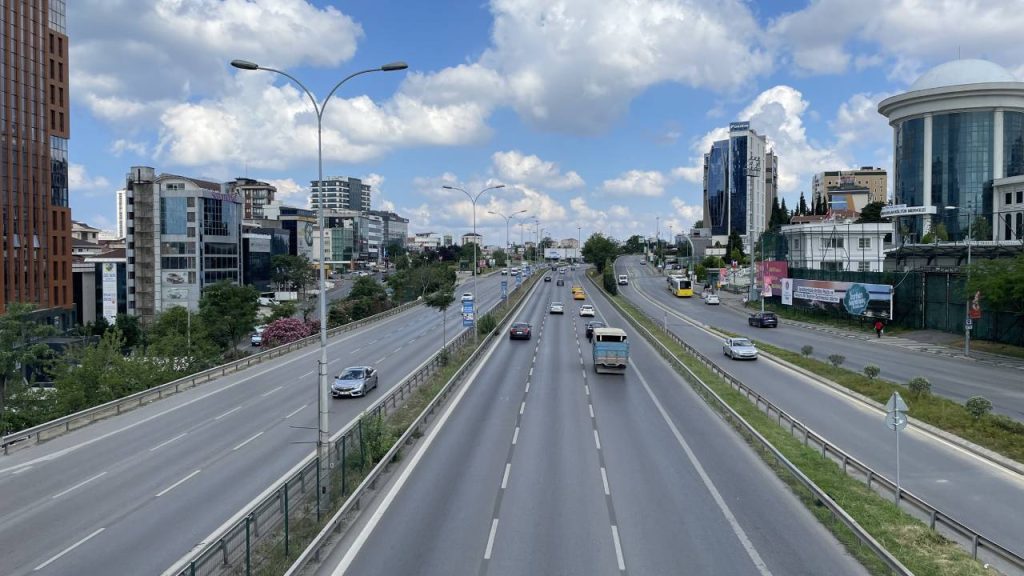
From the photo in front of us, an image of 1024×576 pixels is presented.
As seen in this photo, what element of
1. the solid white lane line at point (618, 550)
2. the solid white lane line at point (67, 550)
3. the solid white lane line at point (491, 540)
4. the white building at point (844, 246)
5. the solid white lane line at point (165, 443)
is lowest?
the solid white lane line at point (165, 443)

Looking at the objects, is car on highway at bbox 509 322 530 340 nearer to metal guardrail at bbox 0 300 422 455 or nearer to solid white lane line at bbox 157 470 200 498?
metal guardrail at bbox 0 300 422 455

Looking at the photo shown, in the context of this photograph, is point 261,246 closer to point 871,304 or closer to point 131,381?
point 131,381

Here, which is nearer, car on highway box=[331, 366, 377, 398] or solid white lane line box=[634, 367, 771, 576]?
solid white lane line box=[634, 367, 771, 576]

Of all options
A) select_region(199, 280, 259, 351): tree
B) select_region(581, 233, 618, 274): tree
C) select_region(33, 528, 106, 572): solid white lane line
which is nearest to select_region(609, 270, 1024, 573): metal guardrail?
select_region(33, 528, 106, 572): solid white lane line

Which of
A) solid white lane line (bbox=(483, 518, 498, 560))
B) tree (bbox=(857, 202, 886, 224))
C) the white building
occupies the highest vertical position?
tree (bbox=(857, 202, 886, 224))

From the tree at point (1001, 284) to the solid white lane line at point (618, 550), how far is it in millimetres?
35709

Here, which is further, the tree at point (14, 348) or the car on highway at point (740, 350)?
the car on highway at point (740, 350)

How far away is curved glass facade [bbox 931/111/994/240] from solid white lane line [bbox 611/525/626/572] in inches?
3968

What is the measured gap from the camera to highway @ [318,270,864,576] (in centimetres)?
1271

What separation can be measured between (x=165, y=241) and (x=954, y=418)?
299ft

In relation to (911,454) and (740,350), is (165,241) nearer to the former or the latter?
(740,350)

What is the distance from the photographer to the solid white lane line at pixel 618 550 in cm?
1243

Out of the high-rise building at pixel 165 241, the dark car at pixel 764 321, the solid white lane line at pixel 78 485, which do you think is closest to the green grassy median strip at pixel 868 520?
the solid white lane line at pixel 78 485

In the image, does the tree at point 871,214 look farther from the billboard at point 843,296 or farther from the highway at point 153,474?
the highway at point 153,474
